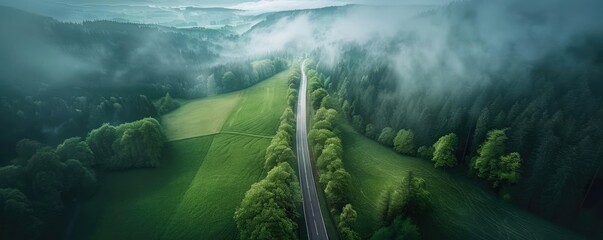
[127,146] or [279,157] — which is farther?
[127,146]

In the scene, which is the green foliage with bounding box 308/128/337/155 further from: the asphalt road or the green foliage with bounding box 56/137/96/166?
the green foliage with bounding box 56/137/96/166

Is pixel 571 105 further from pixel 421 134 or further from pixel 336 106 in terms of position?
pixel 336 106

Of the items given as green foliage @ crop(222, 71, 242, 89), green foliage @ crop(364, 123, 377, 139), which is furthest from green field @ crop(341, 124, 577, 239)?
green foliage @ crop(222, 71, 242, 89)

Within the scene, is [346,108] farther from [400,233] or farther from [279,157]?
[400,233]

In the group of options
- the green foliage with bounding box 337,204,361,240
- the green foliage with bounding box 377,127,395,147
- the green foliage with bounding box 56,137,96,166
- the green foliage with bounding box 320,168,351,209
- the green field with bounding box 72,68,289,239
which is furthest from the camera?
the green foliage with bounding box 377,127,395,147

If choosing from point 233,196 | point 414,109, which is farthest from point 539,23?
point 233,196

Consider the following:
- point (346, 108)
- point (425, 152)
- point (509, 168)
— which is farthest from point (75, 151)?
point (509, 168)
